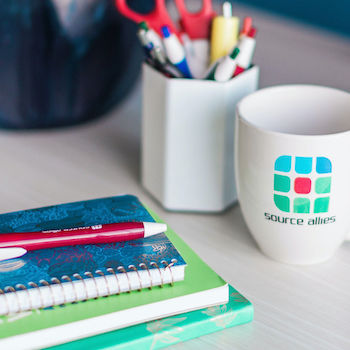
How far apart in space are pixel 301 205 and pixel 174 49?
0.61ft

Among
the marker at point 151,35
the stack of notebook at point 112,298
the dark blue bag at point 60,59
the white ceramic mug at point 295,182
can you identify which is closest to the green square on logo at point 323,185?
the white ceramic mug at point 295,182

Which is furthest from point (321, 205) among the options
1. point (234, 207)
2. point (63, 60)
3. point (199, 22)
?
point (63, 60)

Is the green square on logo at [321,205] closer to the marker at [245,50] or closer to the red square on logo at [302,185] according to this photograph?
the red square on logo at [302,185]

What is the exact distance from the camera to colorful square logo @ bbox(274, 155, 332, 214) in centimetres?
47

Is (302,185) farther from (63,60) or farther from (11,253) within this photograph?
(63,60)

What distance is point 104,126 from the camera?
0.79m

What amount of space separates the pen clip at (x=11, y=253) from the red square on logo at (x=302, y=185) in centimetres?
21

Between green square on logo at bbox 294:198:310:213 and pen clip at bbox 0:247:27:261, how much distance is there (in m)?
0.21

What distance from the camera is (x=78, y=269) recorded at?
42cm

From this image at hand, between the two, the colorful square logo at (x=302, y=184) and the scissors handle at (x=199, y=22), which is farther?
the scissors handle at (x=199, y=22)

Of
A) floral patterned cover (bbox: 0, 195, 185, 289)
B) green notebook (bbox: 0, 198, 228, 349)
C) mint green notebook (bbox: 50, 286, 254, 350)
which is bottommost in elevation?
mint green notebook (bbox: 50, 286, 254, 350)

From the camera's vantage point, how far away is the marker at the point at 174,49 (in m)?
0.56

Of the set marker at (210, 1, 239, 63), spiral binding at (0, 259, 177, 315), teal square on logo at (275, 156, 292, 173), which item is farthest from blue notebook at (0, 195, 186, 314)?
marker at (210, 1, 239, 63)

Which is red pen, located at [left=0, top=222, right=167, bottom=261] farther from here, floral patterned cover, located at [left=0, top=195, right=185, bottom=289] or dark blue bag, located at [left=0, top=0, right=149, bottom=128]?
dark blue bag, located at [left=0, top=0, right=149, bottom=128]
